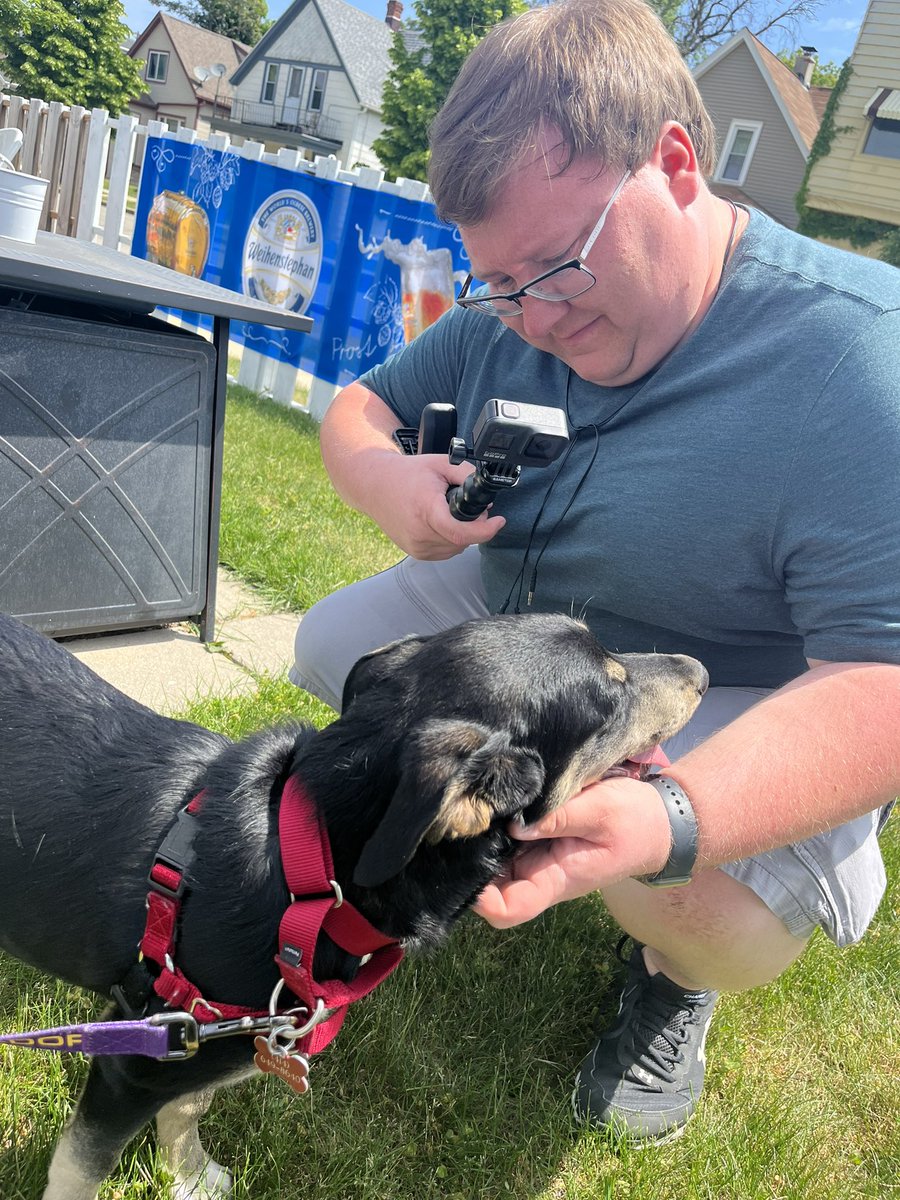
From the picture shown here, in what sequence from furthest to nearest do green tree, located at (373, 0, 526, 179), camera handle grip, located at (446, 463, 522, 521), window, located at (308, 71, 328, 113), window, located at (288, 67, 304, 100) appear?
window, located at (288, 67, 304, 100)
window, located at (308, 71, 328, 113)
green tree, located at (373, 0, 526, 179)
camera handle grip, located at (446, 463, 522, 521)

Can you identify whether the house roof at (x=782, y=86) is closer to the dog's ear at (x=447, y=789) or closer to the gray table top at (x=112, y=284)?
the gray table top at (x=112, y=284)

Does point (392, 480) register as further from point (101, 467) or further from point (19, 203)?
point (19, 203)

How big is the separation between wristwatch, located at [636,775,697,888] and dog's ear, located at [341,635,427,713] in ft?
2.00

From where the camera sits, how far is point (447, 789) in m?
1.58

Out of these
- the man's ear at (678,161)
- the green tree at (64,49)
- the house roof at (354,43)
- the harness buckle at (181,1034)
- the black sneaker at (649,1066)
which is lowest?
the black sneaker at (649,1066)

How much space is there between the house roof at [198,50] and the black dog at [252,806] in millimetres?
66979

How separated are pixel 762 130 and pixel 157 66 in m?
47.1

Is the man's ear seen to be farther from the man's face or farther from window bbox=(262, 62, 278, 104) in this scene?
window bbox=(262, 62, 278, 104)

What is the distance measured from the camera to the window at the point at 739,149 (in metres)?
33.7

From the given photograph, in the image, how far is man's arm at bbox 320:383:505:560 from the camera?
2422mm

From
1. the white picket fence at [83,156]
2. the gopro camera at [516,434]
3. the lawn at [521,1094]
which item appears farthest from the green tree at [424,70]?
the lawn at [521,1094]

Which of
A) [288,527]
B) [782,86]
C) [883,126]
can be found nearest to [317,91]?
[782,86]

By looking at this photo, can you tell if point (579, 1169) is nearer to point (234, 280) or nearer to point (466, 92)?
point (466, 92)

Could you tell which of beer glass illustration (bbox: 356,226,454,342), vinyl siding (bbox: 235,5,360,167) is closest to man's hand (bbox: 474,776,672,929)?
beer glass illustration (bbox: 356,226,454,342)
